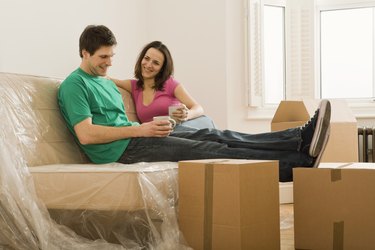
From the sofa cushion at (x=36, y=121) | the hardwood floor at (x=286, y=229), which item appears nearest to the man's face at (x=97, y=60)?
the sofa cushion at (x=36, y=121)

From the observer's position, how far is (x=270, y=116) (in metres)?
4.27

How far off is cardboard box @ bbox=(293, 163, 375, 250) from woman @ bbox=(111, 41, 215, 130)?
853 mm

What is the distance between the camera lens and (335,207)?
2.05 m

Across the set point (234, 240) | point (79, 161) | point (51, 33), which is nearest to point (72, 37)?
point (51, 33)

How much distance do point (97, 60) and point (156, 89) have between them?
0.56m

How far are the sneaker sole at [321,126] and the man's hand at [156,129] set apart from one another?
1.92 feet

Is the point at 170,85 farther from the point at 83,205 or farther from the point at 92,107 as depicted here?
the point at 83,205

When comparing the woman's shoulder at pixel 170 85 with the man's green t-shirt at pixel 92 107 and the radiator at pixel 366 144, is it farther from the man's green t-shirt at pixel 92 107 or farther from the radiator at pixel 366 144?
the radiator at pixel 366 144

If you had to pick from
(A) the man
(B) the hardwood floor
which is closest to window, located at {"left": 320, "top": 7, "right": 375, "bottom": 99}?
(B) the hardwood floor

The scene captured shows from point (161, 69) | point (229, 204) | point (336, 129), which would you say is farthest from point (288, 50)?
point (229, 204)

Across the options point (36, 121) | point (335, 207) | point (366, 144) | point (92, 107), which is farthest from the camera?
point (366, 144)

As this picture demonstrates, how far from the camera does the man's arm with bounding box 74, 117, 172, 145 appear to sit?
7.30 ft

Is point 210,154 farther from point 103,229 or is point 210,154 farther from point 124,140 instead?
point 103,229

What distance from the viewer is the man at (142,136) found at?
220cm
